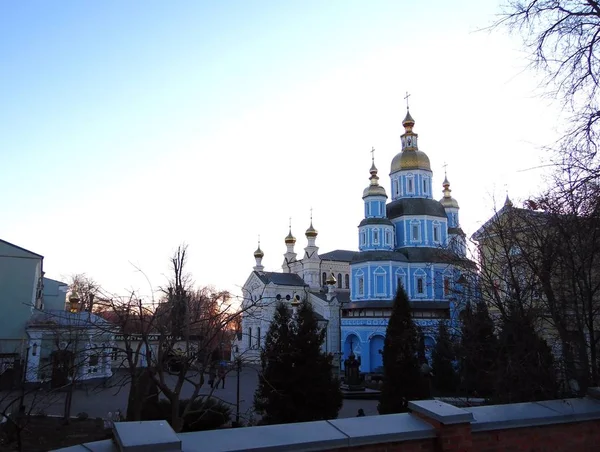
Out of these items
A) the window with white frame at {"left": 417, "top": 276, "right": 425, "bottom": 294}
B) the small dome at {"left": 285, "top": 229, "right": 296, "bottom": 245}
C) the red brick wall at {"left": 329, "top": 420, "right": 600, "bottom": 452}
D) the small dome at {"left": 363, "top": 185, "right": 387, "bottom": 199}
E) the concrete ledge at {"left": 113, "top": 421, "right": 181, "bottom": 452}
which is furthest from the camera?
the small dome at {"left": 285, "top": 229, "right": 296, "bottom": 245}

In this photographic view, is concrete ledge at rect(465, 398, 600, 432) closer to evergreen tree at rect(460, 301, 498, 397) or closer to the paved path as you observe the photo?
evergreen tree at rect(460, 301, 498, 397)

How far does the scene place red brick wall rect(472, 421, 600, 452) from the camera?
513 centimetres

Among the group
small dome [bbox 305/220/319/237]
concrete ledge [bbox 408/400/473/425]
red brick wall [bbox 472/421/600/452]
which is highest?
small dome [bbox 305/220/319/237]

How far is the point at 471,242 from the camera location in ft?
55.4

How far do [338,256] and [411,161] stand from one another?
74.6 ft

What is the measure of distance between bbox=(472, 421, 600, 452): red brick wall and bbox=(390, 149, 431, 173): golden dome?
41346 millimetres

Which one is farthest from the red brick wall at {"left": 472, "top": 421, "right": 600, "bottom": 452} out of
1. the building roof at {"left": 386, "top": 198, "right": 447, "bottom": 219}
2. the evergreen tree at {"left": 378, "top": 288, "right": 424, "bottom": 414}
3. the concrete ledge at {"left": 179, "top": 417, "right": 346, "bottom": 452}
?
the building roof at {"left": 386, "top": 198, "right": 447, "bottom": 219}

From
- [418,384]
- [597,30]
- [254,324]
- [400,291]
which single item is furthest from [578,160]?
[254,324]

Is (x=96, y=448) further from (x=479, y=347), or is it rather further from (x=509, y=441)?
(x=479, y=347)

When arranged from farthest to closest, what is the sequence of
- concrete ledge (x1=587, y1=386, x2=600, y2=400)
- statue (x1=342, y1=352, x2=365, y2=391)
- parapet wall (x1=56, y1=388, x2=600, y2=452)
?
1. statue (x1=342, y1=352, x2=365, y2=391)
2. concrete ledge (x1=587, y1=386, x2=600, y2=400)
3. parapet wall (x1=56, y1=388, x2=600, y2=452)

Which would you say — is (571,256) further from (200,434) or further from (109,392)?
(109,392)

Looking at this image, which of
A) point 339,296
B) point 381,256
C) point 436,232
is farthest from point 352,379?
point 339,296

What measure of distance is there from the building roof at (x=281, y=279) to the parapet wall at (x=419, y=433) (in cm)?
4538

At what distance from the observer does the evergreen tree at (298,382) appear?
1399 centimetres
